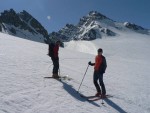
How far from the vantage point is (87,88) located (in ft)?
49.0

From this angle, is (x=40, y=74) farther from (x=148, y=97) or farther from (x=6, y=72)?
(x=148, y=97)

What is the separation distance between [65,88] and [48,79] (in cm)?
151

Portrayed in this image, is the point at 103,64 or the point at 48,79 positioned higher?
the point at 103,64

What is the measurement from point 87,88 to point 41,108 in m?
4.99

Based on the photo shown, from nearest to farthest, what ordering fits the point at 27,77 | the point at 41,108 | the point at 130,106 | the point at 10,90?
1. the point at 41,108
2. the point at 10,90
3. the point at 130,106
4. the point at 27,77

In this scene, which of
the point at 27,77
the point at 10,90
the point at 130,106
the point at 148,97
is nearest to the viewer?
the point at 10,90

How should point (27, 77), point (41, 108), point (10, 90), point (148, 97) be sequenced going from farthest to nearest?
point (148, 97), point (27, 77), point (10, 90), point (41, 108)

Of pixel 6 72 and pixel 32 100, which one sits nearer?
pixel 32 100

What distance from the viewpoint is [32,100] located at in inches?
429

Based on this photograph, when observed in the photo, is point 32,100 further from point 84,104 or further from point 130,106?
point 130,106

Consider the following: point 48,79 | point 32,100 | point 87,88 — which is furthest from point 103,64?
point 32,100

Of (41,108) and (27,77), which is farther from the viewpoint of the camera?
(27,77)

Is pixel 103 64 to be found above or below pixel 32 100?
above

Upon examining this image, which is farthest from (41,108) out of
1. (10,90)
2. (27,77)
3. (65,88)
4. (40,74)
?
(40,74)
